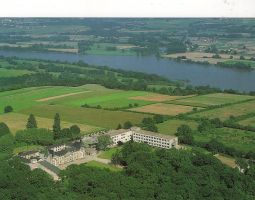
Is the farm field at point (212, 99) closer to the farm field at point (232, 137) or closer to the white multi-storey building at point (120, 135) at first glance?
the farm field at point (232, 137)

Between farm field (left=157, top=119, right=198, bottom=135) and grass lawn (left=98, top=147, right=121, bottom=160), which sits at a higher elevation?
farm field (left=157, top=119, right=198, bottom=135)

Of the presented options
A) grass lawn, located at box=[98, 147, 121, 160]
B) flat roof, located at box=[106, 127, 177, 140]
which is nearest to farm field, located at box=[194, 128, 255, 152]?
flat roof, located at box=[106, 127, 177, 140]

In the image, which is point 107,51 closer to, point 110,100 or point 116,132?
point 110,100

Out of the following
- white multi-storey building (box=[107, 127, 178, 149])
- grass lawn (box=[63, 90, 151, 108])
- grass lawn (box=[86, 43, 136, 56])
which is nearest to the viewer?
white multi-storey building (box=[107, 127, 178, 149])

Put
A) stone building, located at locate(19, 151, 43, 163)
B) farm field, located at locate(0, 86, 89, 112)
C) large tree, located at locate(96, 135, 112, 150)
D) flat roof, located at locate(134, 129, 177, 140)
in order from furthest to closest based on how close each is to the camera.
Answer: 1. farm field, located at locate(0, 86, 89, 112)
2. flat roof, located at locate(134, 129, 177, 140)
3. large tree, located at locate(96, 135, 112, 150)
4. stone building, located at locate(19, 151, 43, 163)

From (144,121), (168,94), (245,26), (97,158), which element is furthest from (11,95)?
(245,26)

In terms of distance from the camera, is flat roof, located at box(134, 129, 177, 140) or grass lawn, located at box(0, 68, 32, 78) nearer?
flat roof, located at box(134, 129, 177, 140)

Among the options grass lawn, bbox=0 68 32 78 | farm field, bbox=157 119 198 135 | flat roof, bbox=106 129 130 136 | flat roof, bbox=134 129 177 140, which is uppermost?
flat roof, bbox=134 129 177 140

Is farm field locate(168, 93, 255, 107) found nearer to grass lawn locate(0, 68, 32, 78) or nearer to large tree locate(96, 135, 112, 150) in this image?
large tree locate(96, 135, 112, 150)
